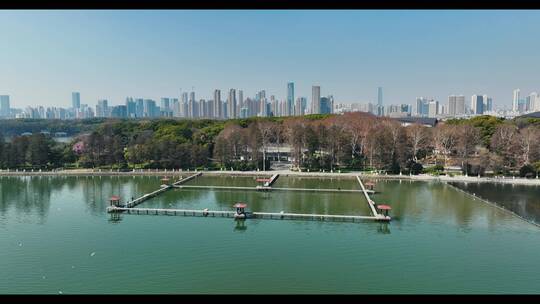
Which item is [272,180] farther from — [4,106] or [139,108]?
[4,106]

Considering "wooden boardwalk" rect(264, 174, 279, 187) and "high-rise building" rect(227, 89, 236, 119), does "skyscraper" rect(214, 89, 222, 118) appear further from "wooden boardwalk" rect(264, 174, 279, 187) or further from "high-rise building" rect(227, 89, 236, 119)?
"wooden boardwalk" rect(264, 174, 279, 187)

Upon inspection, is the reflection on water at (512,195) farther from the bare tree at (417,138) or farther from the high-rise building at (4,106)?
the high-rise building at (4,106)

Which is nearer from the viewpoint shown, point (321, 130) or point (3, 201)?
point (3, 201)

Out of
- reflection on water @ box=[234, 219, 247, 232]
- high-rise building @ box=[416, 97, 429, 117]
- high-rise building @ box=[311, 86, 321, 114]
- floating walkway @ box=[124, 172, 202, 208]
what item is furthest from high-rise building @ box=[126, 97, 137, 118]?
reflection on water @ box=[234, 219, 247, 232]

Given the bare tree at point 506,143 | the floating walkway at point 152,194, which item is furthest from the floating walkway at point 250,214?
the bare tree at point 506,143
